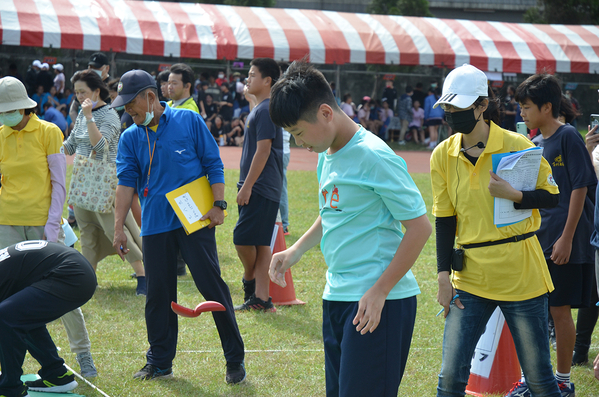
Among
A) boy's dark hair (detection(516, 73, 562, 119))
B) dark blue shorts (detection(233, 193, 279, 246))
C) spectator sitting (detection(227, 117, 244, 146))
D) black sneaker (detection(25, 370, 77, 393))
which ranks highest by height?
boy's dark hair (detection(516, 73, 562, 119))

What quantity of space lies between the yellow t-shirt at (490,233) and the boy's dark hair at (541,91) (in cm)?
82

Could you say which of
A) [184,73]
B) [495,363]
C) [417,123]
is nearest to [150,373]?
[495,363]

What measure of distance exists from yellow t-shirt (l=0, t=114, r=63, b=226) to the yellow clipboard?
46.2 inches

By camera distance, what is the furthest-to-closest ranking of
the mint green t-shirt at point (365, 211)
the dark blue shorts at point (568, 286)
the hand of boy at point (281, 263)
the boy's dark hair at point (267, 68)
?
the boy's dark hair at point (267, 68) < the dark blue shorts at point (568, 286) < the hand of boy at point (281, 263) < the mint green t-shirt at point (365, 211)

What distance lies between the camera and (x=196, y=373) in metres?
4.66

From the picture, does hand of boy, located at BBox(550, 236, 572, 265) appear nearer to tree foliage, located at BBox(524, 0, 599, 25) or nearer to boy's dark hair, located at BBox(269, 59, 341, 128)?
boy's dark hair, located at BBox(269, 59, 341, 128)

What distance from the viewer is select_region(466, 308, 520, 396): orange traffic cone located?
170 inches

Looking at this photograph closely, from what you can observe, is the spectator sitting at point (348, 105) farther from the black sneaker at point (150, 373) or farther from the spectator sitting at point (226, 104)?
the black sneaker at point (150, 373)

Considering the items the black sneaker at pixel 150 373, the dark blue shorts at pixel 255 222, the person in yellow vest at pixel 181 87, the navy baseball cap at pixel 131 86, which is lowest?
the black sneaker at pixel 150 373

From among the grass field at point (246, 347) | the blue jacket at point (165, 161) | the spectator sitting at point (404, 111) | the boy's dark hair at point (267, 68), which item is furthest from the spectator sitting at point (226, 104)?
the blue jacket at point (165, 161)

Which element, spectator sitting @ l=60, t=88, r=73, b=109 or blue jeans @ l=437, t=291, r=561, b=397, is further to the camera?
spectator sitting @ l=60, t=88, r=73, b=109

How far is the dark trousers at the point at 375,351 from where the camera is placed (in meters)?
2.55

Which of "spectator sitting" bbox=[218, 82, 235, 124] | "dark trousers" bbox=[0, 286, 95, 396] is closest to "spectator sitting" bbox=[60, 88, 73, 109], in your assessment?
"spectator sitting" bbox=[218, 82, 235, 124]

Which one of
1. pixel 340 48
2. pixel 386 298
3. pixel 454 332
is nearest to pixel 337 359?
pixel 386 298
